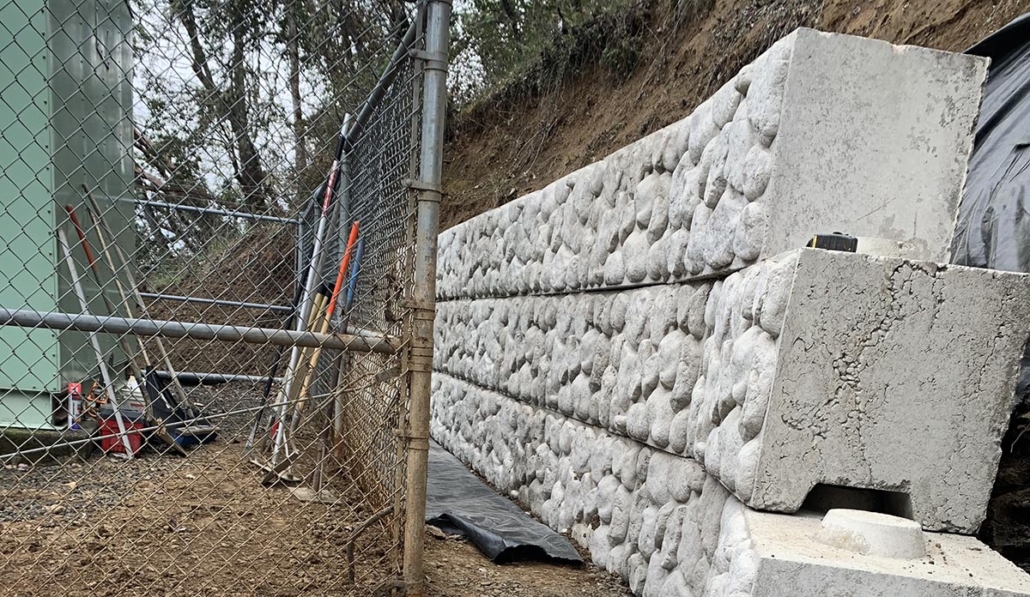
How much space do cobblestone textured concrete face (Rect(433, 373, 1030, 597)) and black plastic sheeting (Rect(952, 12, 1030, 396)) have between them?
0.95 meters

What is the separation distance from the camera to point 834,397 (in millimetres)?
1974

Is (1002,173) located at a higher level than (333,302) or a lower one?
higher

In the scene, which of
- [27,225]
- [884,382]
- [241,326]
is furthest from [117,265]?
[884,382]

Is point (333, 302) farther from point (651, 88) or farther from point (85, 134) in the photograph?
point (651, 88)

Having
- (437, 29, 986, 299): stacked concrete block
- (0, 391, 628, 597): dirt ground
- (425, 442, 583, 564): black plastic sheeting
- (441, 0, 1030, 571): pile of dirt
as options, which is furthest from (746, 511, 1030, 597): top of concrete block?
(425, 442, 583, 564): black plastic sheeting

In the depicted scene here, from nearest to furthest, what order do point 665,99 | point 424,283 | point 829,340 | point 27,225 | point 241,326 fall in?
point 829,340 → point 424,283 → point 241,326 → point 27,225 → point 665,99

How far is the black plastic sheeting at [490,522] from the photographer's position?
3.50m

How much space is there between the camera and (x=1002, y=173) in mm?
2742

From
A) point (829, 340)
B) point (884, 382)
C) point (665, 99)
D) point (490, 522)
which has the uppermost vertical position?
point (665, 99)

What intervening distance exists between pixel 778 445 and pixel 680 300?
1.02 m

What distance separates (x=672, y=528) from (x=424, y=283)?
1302mm

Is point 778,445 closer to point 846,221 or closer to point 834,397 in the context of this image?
point 834,397

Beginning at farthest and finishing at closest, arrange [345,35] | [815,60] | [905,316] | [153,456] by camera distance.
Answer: [153,456]
[345,35]
[815,60]
[905,316]

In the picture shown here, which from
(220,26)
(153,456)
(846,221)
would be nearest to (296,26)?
(220,26)
